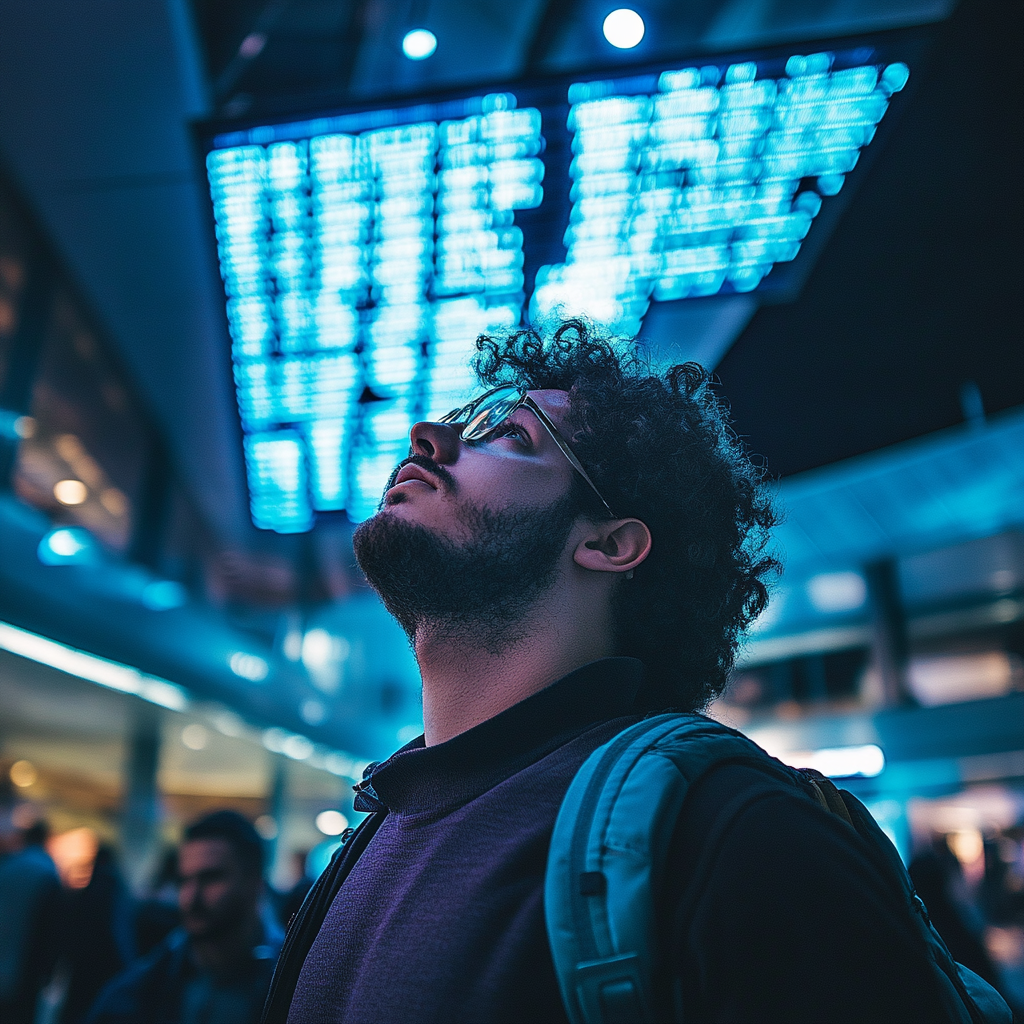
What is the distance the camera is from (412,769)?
109 centimetres

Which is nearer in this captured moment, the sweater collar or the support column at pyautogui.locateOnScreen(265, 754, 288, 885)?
the sweater collar

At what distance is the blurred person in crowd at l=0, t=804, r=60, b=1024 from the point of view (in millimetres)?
4684

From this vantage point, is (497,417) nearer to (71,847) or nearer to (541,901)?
(541,901)

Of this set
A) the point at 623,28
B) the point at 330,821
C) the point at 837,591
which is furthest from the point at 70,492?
the point at 330,821

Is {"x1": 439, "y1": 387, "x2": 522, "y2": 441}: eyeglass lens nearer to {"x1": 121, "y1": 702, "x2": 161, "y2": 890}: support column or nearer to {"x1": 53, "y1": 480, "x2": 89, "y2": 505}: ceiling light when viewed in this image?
{"x1": 53, "y1": 480, "x2": 89, "y2": 505}: ceiling light

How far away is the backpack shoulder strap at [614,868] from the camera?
0.70 metres

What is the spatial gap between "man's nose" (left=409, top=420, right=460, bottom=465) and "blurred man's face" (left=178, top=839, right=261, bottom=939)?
1869 millimetres

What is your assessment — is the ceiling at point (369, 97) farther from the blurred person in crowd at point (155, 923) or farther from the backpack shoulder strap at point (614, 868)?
the backpack shoulder strap at point (614, 868)

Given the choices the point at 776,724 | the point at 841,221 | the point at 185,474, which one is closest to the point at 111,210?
the point at 185,474

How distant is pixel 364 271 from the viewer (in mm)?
4012

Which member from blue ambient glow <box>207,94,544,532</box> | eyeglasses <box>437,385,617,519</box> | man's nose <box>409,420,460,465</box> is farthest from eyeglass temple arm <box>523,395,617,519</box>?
blue ambient glow <box>207,94,544,532</box>

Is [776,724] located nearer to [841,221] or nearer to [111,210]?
[841,221]

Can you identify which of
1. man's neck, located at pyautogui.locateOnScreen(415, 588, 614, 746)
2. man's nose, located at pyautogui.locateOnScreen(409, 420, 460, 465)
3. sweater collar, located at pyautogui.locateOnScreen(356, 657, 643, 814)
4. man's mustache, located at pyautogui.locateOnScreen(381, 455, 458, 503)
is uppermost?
man's nose, located at pyautogui.locateOnScreen(409, 420, 460, 465)

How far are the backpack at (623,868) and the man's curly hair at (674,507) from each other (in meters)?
0.48
